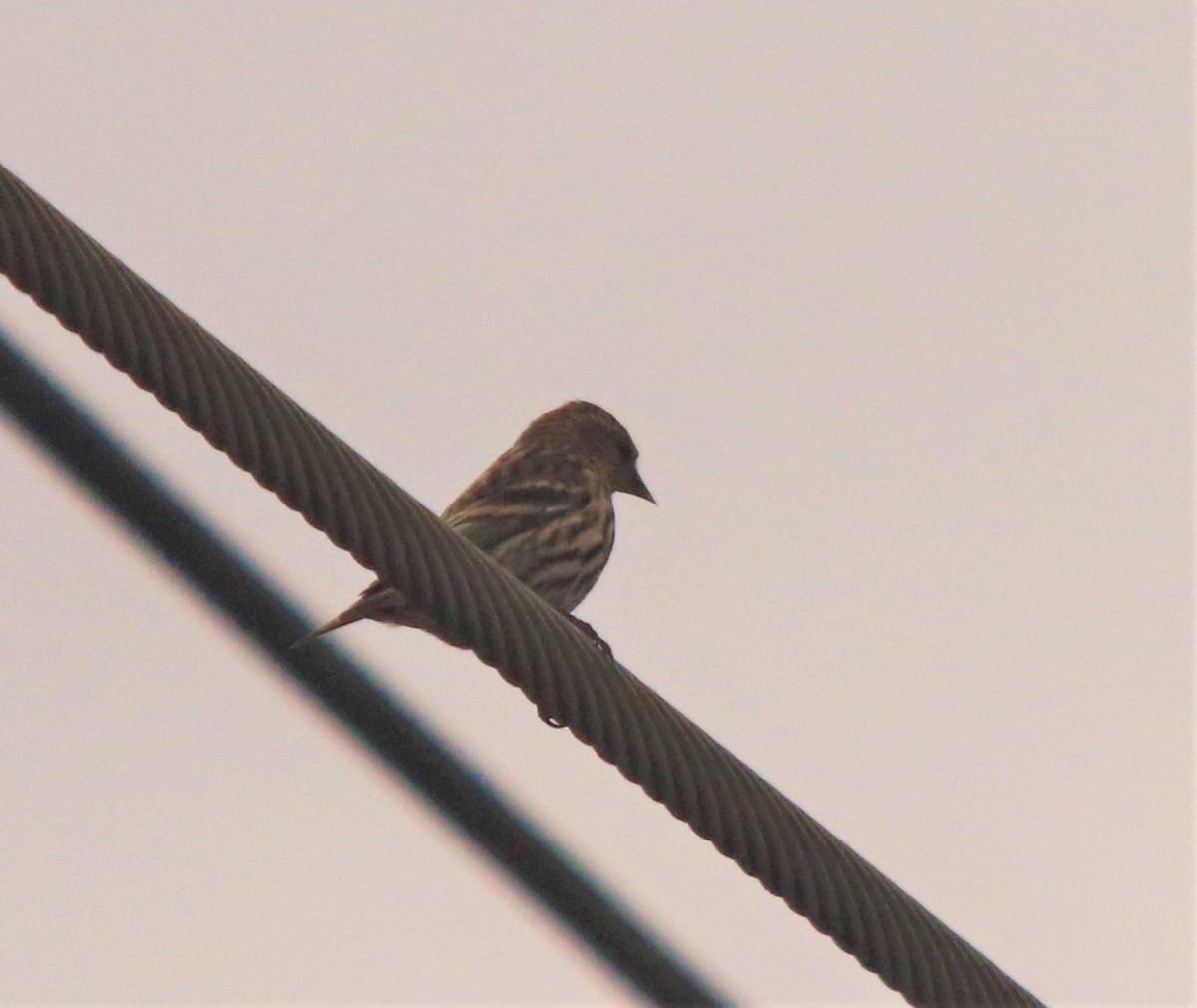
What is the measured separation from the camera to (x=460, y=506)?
7.91 meters

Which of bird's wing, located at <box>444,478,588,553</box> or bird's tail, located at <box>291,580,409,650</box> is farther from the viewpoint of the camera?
bird's wing, located at <box>444,478,588,553</box>

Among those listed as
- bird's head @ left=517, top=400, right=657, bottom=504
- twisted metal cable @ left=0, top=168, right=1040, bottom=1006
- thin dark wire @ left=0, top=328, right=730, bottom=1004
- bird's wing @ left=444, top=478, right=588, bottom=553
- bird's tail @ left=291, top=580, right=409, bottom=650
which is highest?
bird's head @ left=517, top=400, right=657, bottom=504

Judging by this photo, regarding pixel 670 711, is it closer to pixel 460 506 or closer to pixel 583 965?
pixel 583 965

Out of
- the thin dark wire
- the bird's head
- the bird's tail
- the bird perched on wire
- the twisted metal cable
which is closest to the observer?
the thin dark wire

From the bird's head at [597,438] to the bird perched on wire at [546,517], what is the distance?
0.7 inches

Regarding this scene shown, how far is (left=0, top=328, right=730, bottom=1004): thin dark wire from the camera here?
2305 mm

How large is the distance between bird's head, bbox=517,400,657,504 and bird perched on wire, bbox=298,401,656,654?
18 mm

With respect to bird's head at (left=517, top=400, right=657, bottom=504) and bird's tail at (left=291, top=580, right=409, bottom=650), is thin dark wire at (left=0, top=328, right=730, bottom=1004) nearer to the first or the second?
bird's tail at (left=291, top=580, right=409, bottom=650)

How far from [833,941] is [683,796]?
0.45m

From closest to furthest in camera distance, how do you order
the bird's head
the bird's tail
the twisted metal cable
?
the twisted metal cable < the bird's tail < the bird's head

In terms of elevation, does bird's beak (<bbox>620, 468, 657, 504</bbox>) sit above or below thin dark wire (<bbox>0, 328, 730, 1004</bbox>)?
above

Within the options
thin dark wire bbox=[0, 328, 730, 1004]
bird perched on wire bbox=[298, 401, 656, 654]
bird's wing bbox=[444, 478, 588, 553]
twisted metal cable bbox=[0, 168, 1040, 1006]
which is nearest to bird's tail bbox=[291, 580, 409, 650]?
bird perched on wire bbox=[298, 401, 656, 654]

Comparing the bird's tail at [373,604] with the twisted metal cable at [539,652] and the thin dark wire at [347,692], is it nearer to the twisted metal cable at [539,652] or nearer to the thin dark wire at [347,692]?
the twisted metal cable at [539,652]

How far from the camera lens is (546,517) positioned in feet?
25.0
